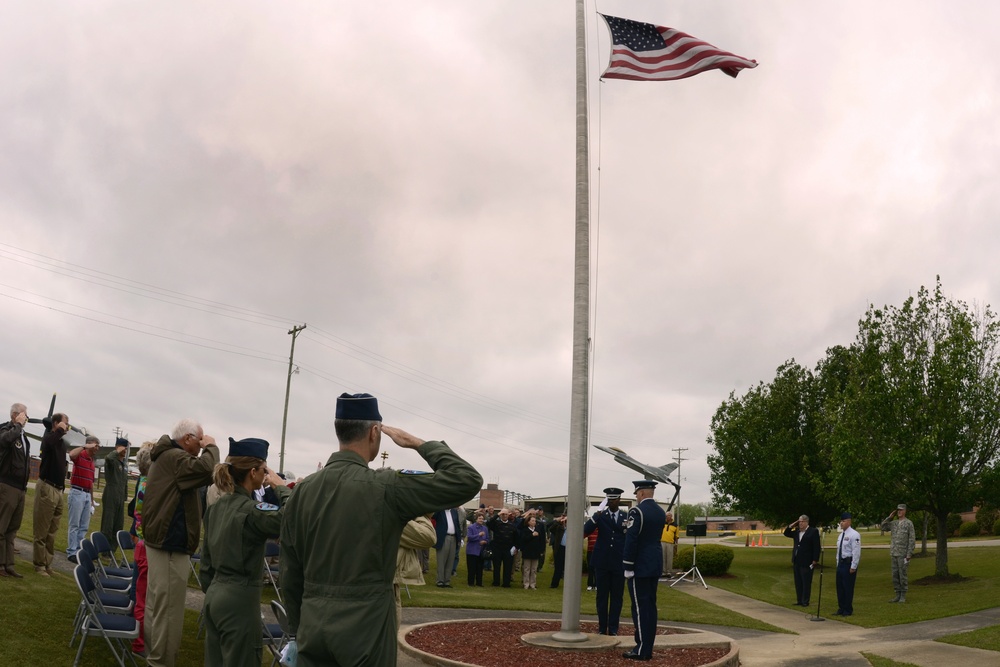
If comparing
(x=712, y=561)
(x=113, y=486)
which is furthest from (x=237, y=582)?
(x=712, y=561)

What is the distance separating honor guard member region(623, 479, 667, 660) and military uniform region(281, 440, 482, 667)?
731 centimetres

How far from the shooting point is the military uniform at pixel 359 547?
3697 mm

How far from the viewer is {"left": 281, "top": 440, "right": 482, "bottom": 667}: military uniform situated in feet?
12.1

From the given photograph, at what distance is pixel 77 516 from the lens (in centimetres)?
1274

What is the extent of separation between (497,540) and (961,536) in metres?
37.5

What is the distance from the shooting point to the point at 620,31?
1348 centimetres

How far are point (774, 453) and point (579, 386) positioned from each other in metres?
29.8

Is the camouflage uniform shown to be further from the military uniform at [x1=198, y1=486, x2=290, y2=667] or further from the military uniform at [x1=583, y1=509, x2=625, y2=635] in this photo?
the military uniform at [x1=198, y1=486, x2=290, y2=667]

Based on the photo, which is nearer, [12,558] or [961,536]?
[12,558]

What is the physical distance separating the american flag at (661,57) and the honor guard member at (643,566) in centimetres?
642

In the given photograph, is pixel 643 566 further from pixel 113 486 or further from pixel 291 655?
pixel 113 486

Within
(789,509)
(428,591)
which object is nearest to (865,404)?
(789,509)

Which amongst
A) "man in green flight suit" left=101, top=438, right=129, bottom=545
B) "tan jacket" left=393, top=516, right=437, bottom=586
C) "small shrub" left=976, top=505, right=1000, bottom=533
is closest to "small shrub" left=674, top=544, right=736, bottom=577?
"man in green flight suit" left=101, top=438, right=129, bottom=545

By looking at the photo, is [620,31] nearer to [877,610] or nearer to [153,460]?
[153,460]
